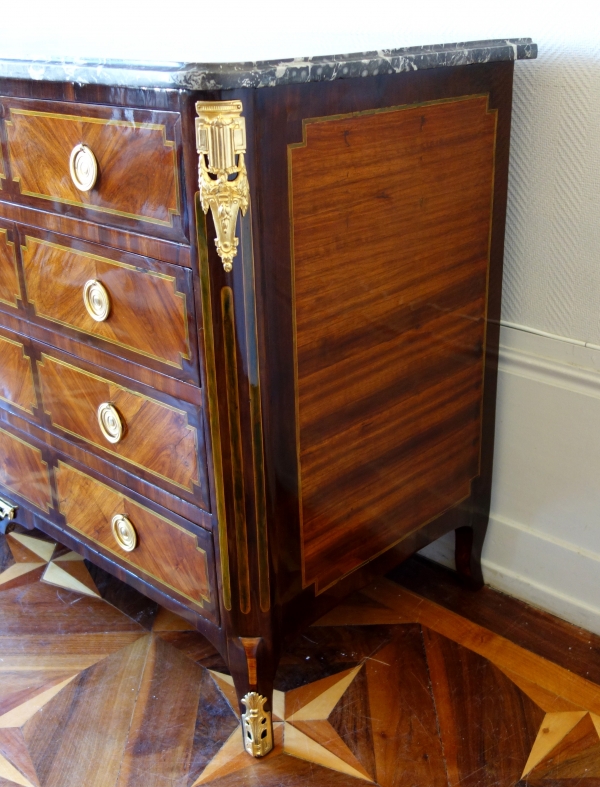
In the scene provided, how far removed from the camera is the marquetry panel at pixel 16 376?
1.16 metres

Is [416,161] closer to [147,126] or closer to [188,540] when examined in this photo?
[147,126]

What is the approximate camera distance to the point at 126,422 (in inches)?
40.8

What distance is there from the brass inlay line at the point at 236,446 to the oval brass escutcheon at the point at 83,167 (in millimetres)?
203

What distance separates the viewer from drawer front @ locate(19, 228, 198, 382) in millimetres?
905

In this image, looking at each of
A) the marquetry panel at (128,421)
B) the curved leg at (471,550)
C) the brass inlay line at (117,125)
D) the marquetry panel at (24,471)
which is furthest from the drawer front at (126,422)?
the curved leg at (471,550)

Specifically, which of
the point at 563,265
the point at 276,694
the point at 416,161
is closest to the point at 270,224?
the point at 416,161

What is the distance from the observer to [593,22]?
105 cm

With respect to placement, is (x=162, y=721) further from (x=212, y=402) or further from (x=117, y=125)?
(x=117, y=125)

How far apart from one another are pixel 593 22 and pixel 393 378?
1.66 feet

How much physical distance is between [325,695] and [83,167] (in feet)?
2.48

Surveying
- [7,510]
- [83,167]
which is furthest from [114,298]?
[7,510]

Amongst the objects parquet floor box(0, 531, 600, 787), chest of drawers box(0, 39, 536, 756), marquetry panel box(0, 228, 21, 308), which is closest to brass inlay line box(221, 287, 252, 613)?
chest of drawers box(0, 39, 536, 756)

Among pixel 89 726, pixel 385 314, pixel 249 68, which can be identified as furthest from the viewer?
pixel 89 726

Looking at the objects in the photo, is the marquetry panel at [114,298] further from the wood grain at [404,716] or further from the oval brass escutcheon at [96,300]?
the wood grain at [404,716]
